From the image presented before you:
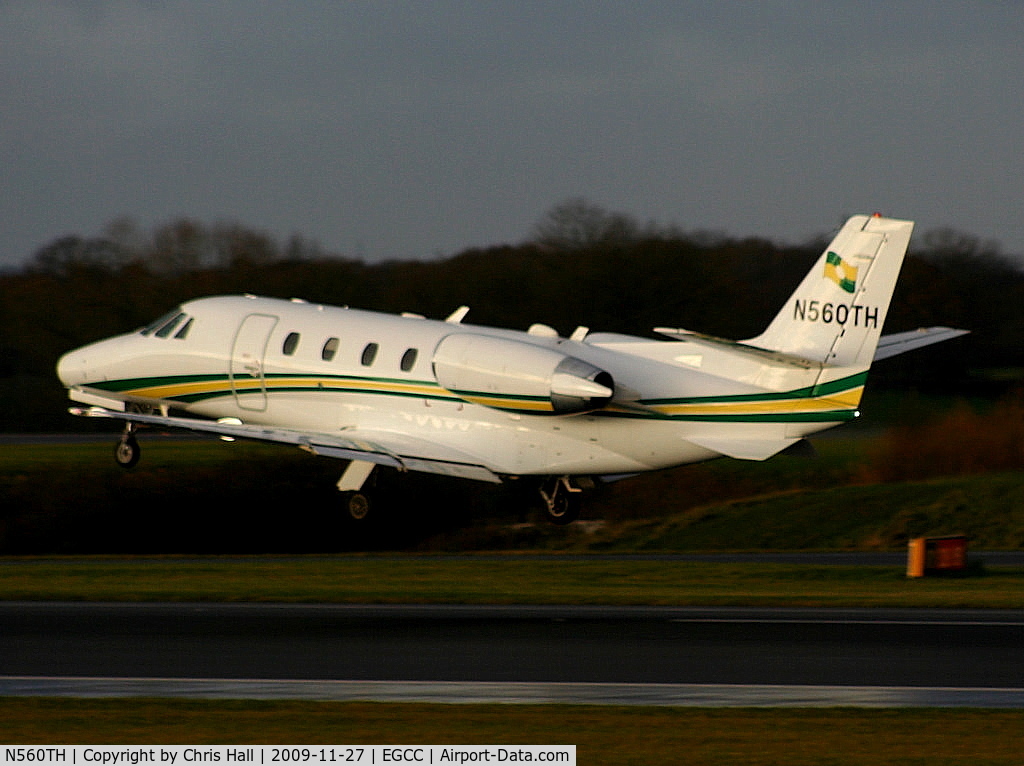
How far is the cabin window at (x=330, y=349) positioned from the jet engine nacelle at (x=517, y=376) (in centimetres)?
266

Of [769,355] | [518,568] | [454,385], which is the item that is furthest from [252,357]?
[769,355]

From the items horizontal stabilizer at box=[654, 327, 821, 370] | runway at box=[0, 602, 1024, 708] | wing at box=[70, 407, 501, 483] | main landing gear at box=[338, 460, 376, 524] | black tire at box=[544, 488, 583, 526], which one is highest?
horizontal stabilizer at box=[654, 327, 821, 370]

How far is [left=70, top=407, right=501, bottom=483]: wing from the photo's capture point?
105 ft

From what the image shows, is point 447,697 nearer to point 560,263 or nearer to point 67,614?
point 67,614

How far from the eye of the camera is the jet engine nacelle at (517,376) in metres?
29.2

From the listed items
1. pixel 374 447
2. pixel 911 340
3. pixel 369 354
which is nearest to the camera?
pixel 369 354

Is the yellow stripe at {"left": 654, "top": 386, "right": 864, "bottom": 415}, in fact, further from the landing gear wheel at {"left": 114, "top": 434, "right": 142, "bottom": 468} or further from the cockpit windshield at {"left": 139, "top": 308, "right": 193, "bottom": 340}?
the landing gear wheel at {"left": 114, "top": 434, "right": 142, "bottom": 468}

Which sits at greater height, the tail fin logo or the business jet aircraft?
the tail fin logo

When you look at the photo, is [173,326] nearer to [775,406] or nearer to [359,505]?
[359,505]

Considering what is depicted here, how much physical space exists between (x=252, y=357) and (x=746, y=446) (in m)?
11.0

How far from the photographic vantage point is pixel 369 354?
106 ft

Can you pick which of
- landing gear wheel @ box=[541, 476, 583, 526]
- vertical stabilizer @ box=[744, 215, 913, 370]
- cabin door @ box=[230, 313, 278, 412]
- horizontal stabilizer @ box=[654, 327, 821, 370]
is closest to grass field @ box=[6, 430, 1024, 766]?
landing gear wheel @ box=[541, 476, 583, 526]

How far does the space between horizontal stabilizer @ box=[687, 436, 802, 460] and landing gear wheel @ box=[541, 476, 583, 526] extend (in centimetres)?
411

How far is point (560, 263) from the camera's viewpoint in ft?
200
